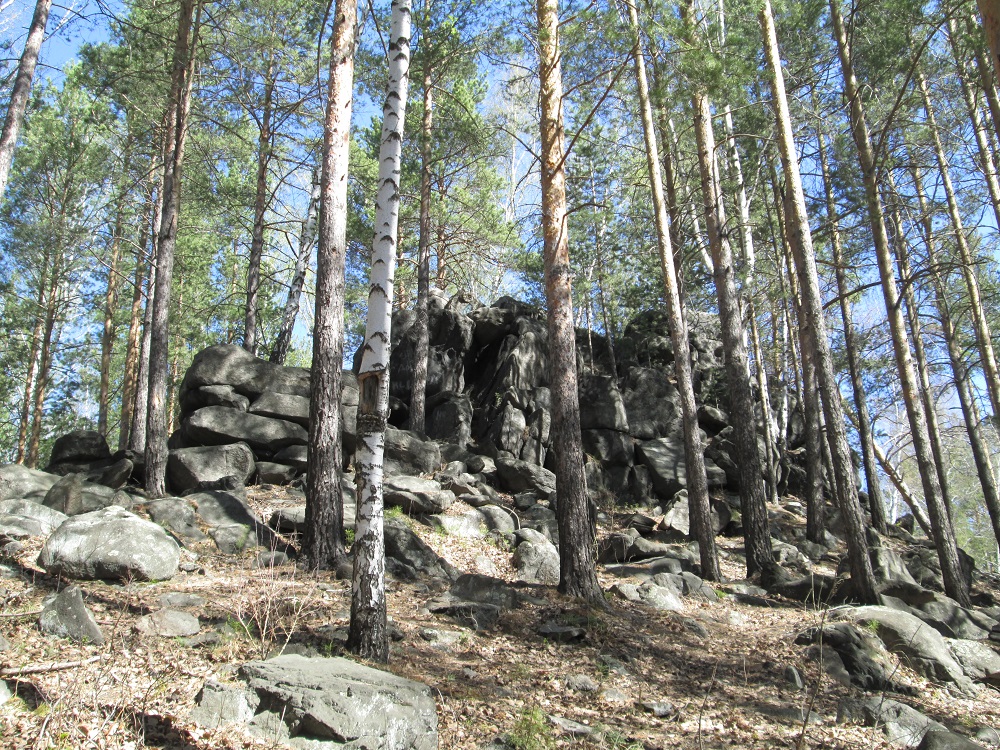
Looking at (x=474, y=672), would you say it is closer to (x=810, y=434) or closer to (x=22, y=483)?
(x=22, y=483)

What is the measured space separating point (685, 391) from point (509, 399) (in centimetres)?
765

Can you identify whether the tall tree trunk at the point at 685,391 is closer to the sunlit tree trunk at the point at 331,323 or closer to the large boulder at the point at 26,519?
the sunlit tree trunk at the point at 331,323

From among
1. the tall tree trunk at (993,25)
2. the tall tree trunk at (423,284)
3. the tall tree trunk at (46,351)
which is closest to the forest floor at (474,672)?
the tall tree trunk at (993,25)

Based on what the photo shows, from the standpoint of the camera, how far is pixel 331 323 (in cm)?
869

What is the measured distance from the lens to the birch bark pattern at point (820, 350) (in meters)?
9.23

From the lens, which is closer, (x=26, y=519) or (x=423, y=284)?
(x=26, y=519)

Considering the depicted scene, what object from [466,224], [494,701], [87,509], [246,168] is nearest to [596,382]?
[466,224]

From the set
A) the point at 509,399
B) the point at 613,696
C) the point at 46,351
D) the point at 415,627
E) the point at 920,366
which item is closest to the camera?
the point at 613,696

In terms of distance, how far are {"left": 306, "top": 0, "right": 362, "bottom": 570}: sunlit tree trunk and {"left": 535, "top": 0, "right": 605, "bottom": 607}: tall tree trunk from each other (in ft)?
8.45

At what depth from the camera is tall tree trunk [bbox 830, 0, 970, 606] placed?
10703mm

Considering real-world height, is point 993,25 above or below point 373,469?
above

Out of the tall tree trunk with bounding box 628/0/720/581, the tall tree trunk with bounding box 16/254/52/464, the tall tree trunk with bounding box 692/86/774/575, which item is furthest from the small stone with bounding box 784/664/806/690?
the tall tree trunk with bounding box 16/254/52/464

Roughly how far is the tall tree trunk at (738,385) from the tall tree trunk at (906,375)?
2.29 m

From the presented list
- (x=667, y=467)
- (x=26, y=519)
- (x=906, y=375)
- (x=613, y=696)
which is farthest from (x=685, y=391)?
(x=26, y=519)
